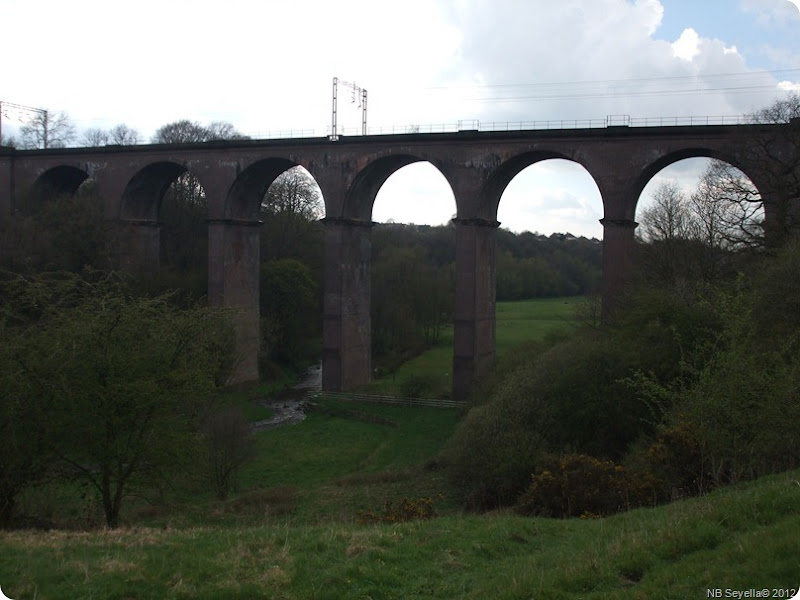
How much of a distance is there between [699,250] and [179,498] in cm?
1503

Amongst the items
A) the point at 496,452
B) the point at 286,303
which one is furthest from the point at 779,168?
the point at 286,303

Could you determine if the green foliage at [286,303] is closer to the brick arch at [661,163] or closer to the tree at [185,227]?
the tree at [185,227]

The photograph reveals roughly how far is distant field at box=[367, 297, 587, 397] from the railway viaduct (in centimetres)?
210

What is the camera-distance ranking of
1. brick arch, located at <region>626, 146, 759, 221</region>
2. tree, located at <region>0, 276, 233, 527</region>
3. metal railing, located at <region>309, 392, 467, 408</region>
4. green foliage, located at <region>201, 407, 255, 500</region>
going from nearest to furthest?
tree, located at <region>0, 276, 233, 527</region> → green foliage, located at <region>201, 407, 255, 500</region> → brick arch, located at <region>626, 146, 759, 221</region> → metal railing, located at <region>309, 392, 467, 408</region>

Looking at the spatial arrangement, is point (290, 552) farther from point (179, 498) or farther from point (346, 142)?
point (346, 142)

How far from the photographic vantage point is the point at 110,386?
34.1 ft

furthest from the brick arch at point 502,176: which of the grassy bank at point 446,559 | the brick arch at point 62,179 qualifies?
the brick arch at point 62,179

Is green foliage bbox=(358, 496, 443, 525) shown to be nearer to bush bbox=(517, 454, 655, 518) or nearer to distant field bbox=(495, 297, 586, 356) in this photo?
bush bbox=(517, 454, 655, 518)

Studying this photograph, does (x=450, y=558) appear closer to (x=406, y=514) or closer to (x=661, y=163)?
(x=406, y=514)

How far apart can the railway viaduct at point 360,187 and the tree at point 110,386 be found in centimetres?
935

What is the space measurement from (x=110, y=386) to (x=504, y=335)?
31.8m

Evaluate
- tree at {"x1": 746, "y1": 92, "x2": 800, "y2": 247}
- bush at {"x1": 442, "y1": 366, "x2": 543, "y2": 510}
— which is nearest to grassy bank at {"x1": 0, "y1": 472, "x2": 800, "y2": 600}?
bush at {"x1": 442, "y1": 366, "x2": 543, "y2": 510}

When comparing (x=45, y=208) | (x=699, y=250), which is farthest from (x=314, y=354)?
(x=699, y=250)

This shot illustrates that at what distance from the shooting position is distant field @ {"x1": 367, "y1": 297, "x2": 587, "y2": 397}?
1110 inches
